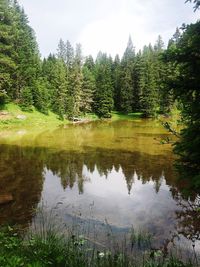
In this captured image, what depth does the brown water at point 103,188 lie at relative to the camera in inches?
448

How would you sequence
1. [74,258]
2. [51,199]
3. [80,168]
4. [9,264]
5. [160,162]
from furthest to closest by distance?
[160,162]
[80,168]
[51,199]
[74,258]
[9,264]

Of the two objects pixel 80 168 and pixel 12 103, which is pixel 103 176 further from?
pixel 12 103

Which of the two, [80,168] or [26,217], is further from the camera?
[80,168]

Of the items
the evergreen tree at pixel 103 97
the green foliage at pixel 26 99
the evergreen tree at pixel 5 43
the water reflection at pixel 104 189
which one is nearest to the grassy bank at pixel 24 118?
the green foliage at pixel 26 99

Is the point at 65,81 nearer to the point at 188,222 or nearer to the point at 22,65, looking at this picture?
the point at 22,65

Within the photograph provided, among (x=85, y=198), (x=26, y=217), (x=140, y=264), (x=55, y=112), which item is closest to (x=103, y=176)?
(x=85, y=198)

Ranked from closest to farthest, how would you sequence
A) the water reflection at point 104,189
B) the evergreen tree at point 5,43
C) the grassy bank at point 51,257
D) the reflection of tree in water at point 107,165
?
1. the grassy bank at point 51,257
2. the water reflection at point 104,189
3. the reflection of tree in water at point 107,165
4. the evergreen tree at point 5,43

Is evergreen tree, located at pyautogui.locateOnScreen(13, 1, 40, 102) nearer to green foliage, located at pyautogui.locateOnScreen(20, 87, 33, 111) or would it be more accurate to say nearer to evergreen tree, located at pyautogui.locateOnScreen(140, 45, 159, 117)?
green foliage, located at pyautogui.locateOnScreen(20, 87, 33, 111)

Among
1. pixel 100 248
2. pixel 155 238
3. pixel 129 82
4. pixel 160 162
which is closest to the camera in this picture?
pixel 100 248

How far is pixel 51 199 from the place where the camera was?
1400 centimetres

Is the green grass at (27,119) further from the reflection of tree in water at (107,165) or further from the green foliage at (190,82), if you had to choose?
the green foliage at (190,82)

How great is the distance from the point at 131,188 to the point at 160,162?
6364 millimetres

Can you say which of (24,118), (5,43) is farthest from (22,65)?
(24,118)

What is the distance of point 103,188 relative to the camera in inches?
647
